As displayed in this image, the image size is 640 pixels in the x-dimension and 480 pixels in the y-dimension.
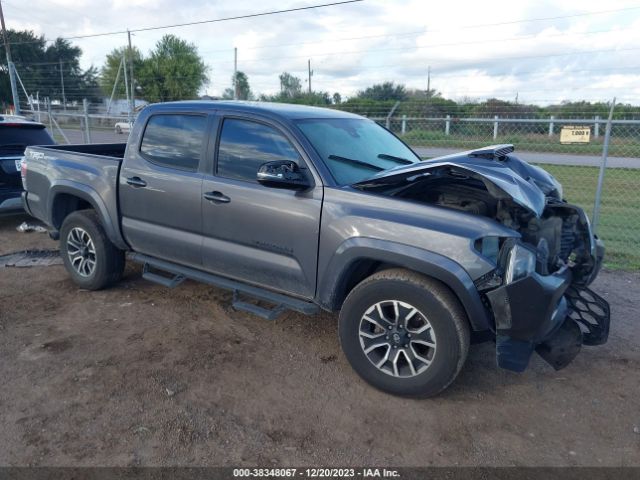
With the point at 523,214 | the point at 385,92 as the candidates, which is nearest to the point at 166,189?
the point at 523,214

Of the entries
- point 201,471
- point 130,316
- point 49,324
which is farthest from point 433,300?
point 49,324

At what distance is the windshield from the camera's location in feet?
12.6

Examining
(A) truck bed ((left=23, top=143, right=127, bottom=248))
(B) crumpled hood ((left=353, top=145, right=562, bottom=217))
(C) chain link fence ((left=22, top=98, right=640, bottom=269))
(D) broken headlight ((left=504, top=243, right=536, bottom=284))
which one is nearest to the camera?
(D) broken headlight ((left=504, top=243, right=536, bottom=284))

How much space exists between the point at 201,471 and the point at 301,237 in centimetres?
166

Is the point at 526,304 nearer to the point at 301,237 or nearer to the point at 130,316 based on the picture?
the point at 301,237

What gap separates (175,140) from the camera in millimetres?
4504

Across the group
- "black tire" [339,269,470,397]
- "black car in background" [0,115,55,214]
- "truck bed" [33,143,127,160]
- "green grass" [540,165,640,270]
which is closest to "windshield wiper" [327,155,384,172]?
"black tire" [339,269,470,397]

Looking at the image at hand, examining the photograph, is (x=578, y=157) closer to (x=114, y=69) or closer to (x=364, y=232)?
(x=364, y=232)

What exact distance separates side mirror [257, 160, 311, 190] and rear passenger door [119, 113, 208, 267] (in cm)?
90

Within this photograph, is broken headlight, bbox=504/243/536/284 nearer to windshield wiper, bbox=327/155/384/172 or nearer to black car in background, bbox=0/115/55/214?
windshield wiper, bbox=327/155/384/172

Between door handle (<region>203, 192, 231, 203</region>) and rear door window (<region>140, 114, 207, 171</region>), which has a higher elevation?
rear door window (<region>140, 114, 207, 171</region>)

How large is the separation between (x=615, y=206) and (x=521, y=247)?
8.52 m

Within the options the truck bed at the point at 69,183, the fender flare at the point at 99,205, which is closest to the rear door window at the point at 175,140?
the truck bed at the point at 69,183

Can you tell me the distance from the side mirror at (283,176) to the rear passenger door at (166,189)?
0.90 m
